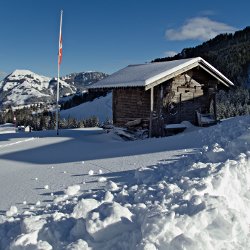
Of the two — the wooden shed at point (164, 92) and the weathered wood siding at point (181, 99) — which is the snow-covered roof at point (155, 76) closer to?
the wooden shed at point (164, 92)

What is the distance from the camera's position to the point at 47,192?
6117 mm

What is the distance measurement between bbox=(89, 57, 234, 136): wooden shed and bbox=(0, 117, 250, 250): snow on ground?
20.3 ft

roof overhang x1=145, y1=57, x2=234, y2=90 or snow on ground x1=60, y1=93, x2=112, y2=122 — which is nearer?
roof overhang x1=145, y1=57, x2=234, y2=90

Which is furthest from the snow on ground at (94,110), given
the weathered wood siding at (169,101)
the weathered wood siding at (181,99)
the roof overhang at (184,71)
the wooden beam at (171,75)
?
the wooden beam at (171,75)

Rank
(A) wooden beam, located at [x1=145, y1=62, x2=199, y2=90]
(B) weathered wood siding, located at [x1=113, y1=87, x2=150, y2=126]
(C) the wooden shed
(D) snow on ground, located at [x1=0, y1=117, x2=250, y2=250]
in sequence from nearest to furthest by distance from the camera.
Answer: (D) snow on ground, located at [x1=0, y1=117, x2=250, y2=250], (A) wooden beam, located at [x1=145, y1=62, x2=199, y2=90], (C) the wooden shed, (B) weathered wood siding, located at [x1=113, y1=87, x2=150, y2=126]

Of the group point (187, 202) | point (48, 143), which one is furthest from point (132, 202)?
point (48, 143)

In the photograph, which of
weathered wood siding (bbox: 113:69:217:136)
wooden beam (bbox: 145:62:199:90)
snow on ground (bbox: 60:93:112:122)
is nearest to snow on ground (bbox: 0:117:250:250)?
wooden beam (bbox: 145:62:199:90)

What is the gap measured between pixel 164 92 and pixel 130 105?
1897mm

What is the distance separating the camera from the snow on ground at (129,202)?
13.4ft

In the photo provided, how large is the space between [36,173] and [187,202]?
3961mm

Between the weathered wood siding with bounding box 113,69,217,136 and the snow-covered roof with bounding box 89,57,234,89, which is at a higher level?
the snow-covered roof with bounding box 89,57,234,89

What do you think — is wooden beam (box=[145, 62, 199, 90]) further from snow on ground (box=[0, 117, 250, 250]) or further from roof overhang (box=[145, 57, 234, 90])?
snow on ground (box=[0, 117, 250, 250])

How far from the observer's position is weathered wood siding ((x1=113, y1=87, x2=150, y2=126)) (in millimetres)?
16094

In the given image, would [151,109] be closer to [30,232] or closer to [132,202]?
[132,202]
